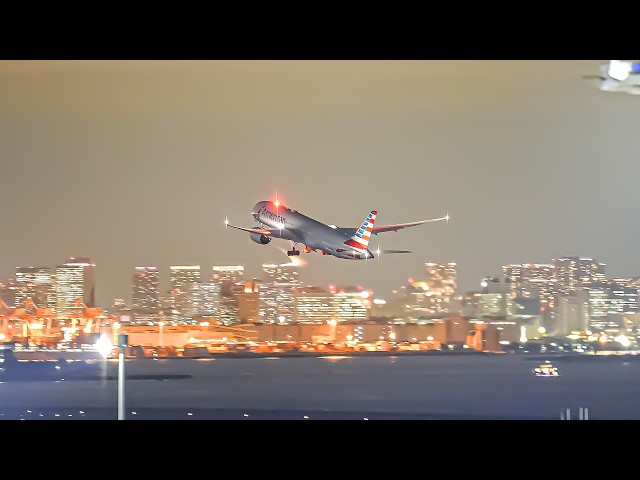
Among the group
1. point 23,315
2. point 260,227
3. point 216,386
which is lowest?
point 216,386

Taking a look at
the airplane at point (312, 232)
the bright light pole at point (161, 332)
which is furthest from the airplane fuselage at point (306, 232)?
the bright light pole at point (161, 332)

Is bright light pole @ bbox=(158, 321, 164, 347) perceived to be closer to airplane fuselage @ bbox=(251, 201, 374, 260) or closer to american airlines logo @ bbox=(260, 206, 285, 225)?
airplane fuselage @ bbox=(251, 201, 374, 260)

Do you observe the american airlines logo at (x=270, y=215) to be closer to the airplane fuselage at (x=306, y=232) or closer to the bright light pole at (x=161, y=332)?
the airplane fuselage at (x=306, y=232)

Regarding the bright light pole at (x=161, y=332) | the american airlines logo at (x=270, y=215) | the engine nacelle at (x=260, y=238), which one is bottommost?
the bright light pole at (x=161, y=332)

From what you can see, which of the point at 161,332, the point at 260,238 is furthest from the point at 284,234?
the point at 161,332

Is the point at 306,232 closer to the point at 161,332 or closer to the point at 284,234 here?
the point at 284,234
